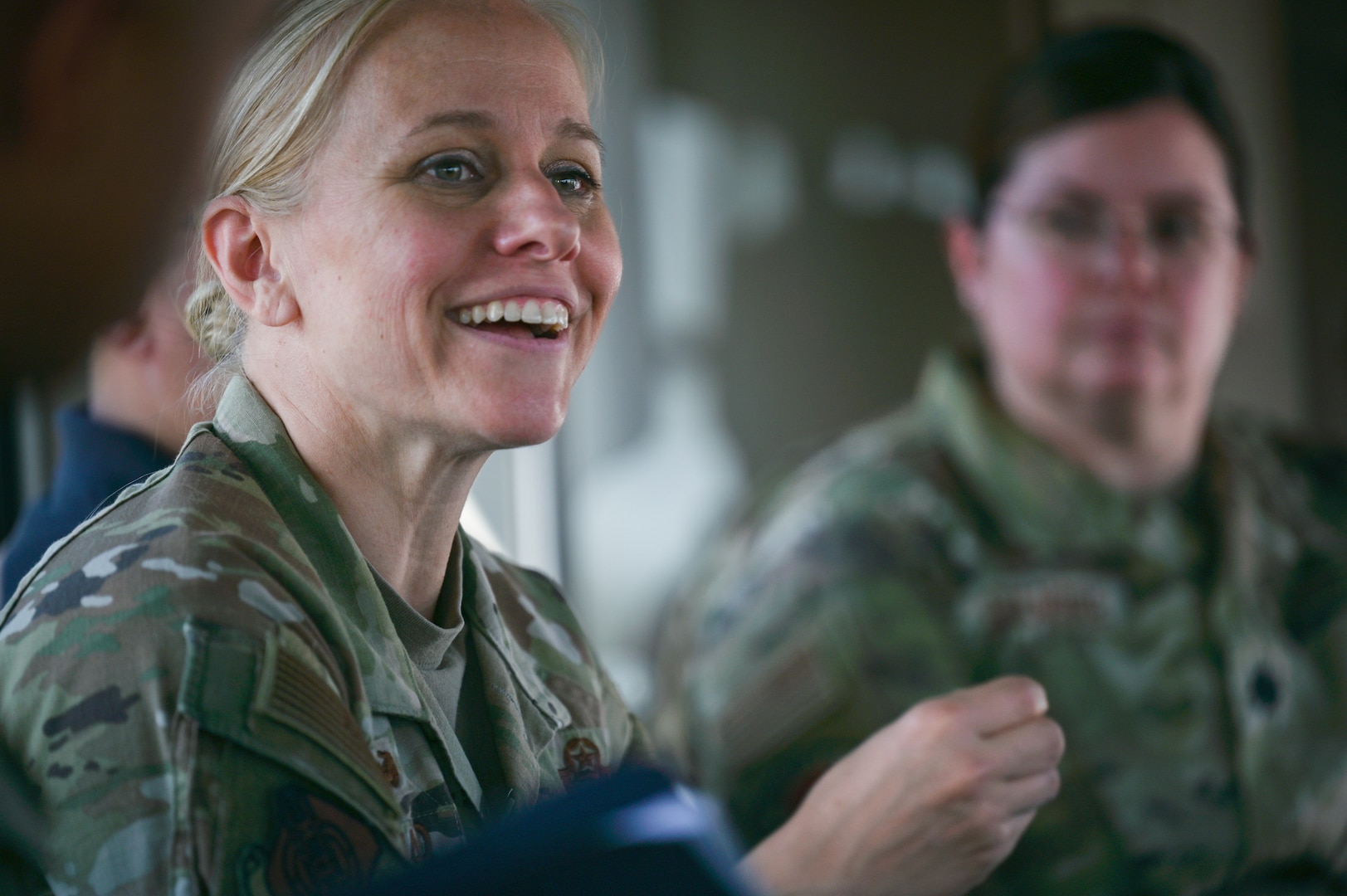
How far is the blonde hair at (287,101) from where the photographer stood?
0.34m

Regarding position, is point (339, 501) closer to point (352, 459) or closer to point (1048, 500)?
point (352, 459)

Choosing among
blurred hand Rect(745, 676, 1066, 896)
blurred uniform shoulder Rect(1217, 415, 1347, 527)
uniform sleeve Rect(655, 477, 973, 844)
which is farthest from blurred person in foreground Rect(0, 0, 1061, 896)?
blurred uniform shoulder Rect(1217, 415, 1347, 527)

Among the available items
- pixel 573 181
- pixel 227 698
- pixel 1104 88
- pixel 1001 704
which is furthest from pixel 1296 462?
pixel 227 698

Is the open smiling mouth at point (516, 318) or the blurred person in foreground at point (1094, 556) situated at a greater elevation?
the open smiling mouth at point (516, 318)

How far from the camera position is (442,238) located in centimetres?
34

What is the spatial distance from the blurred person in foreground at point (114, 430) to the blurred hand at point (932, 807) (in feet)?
0.87

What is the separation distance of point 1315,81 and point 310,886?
4.62 feet

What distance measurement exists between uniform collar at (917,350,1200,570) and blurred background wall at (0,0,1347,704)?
54 centimetres

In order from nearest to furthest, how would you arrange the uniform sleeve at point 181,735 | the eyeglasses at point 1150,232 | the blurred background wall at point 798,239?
1. the uniform sleeve at point 181,735
2. the eyeglasses at point 1150,232
3. the blurred background wall at point 798,239

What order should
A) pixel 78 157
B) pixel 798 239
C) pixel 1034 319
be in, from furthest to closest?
pixel 798 239 → pixel 1034 319 → pixel 78 157

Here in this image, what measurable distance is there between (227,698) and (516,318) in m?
0.12

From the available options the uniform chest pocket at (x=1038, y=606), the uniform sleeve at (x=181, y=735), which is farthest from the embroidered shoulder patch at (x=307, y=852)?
the uniform chest pocket at (x=1038, y=606)

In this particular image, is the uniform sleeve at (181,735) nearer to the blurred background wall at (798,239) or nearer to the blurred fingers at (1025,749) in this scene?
the blurred fingers at (1025,749)

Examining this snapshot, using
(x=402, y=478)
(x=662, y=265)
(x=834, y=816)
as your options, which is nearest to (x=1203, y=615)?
(x=834, y=816)
